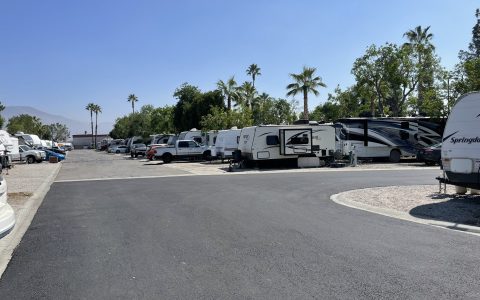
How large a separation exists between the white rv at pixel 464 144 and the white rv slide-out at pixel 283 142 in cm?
1541

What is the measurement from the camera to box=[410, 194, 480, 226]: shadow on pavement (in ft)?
32.1

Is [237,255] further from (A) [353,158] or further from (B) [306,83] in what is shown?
(B) [306,83]

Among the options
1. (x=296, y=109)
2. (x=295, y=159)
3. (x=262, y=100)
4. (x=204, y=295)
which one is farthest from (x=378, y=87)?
(x=204, y=295)

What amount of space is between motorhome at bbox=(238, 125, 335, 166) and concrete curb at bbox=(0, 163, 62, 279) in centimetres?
1276

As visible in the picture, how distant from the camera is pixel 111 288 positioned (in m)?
5.38

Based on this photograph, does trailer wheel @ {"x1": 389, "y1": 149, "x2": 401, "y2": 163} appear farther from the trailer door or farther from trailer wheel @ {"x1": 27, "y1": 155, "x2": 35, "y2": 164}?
trailer wheel @ {"x1": 27, "y1": 155, "x2": 35, "y2": 164}

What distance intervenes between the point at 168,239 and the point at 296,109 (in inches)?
2087

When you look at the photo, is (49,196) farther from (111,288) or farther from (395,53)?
(395,53)

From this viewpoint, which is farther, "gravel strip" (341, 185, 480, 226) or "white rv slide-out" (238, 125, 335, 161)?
"white rv slide-out" (238, 125, 335, 161)

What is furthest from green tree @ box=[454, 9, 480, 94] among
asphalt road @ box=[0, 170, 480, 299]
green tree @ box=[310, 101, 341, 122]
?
asphalt road @ box=[0, 170, 480, 299]

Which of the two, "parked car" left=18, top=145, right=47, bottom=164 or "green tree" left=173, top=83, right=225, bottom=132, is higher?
"green tree" left=173, top=83, right=225, bottom=132

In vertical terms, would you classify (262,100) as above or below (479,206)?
above

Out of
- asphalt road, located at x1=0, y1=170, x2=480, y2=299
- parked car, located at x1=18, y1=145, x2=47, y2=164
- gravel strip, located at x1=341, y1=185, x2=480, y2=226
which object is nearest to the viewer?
asphalt road, located at x1=0, y1=170, x2=480, y2=299

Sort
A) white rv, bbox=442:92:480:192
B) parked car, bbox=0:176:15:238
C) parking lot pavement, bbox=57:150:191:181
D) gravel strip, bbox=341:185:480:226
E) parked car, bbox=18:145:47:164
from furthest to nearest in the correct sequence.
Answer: parked car, bbox=18:145:47:164 < parking lot pavement, bbox=57:150:191:181 < white rv, bbox=442:92:480:192 < gravel strip, bbox=341:185:480:226 < parked car, bbox=0:176:15:238
